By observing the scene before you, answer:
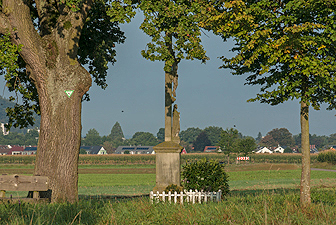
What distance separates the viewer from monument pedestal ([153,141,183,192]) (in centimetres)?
1516

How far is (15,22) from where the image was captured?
1272 centimetres

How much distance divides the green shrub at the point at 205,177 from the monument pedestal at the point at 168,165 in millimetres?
557

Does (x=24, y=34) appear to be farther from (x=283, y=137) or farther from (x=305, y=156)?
(x=283, y=137)

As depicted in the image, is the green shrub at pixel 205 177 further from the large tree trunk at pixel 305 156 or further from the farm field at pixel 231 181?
the large tree trunk at pixel 305 156

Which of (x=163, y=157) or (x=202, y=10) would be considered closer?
(x=202, y=10)

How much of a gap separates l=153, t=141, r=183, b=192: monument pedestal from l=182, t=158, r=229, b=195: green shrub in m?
0.56

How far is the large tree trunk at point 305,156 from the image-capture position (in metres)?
12.8

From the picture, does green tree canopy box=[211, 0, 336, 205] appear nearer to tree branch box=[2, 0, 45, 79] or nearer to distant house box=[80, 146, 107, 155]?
tree branch box=[2, 0, 45, 79]

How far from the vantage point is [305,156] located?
43.1ft

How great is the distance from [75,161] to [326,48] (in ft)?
31.9

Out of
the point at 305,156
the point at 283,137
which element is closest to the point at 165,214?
the point at 305,156

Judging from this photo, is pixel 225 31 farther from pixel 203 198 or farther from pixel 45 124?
pixel 45 124

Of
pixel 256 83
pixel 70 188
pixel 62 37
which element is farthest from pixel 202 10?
pixel 70 188

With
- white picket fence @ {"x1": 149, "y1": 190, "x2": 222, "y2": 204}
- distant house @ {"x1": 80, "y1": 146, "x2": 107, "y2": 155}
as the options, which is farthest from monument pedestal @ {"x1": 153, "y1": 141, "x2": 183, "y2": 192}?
distant house @ {"x1": 80, "y1": 146, "x2": 107, "y2": 155}
